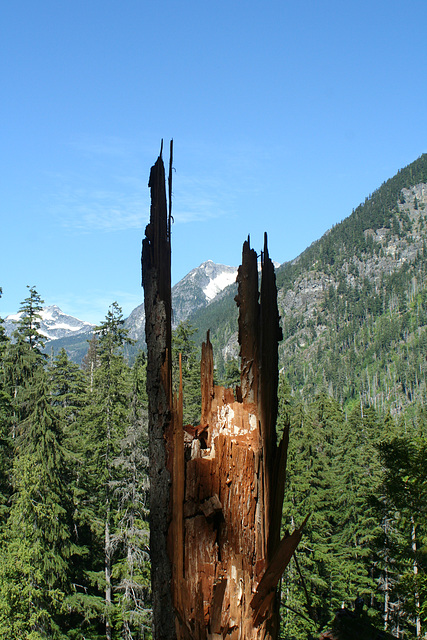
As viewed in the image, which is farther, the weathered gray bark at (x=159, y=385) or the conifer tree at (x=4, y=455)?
the conifer tree at (x=4, y=455)

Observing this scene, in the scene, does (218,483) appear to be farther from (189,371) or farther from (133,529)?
(189,371)

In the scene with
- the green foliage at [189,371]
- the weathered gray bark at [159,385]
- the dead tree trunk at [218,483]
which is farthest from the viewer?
the green foliage at [189,371]

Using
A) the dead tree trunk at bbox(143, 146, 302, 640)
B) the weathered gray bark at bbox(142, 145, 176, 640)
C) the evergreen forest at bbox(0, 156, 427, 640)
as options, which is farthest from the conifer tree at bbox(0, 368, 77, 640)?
the dead tree trunk at bbox(143, 146, 302, 640)

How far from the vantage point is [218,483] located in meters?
2.53

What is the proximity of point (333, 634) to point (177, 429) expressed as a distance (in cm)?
963

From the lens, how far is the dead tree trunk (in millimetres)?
2389

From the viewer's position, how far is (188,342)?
35438mm

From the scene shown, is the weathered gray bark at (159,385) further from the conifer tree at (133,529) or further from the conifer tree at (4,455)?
the conifer tree at (4,455)

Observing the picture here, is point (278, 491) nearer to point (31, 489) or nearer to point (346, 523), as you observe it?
point (31, 489)

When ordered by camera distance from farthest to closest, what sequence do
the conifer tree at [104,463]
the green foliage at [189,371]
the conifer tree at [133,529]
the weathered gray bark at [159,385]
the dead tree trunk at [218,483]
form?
the green foliage at [189,371] → the conifer tree at [104,463] → the conifer tree at [133,529] → the weathered gray bark at [159,385] → the dead tree trunk at [218,483]

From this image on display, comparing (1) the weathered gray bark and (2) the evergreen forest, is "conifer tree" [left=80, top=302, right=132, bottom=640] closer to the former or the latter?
(2) the evergreen forest

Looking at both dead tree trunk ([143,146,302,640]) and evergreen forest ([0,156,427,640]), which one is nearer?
dead tree trunk ([143,146,302,640])

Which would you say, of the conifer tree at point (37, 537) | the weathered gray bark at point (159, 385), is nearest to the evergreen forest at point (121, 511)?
the conifer tree at point (37, 537)

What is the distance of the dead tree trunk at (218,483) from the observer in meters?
2.39
